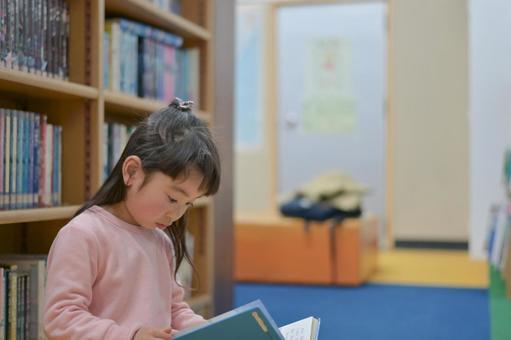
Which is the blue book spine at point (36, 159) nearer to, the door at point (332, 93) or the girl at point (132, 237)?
the girl at point (132, 237)

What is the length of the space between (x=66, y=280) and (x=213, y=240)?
1479 mm

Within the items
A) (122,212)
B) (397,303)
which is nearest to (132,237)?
(122,212)

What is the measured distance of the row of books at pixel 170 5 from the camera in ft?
7.66

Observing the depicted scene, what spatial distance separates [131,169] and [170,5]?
1.35 m

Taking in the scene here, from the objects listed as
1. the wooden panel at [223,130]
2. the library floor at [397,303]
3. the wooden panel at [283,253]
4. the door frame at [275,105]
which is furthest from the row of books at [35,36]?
the door frame at [275,105]

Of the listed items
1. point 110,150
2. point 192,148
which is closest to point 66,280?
point 192,148

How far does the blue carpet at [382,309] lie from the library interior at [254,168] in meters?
0.02

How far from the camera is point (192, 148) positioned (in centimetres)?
118

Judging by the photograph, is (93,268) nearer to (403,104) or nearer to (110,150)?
(110,150)

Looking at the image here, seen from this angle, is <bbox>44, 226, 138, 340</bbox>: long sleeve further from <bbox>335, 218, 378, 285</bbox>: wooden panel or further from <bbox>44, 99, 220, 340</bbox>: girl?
<bbox>335, 218, 378, 285</bbox>: wooden panel

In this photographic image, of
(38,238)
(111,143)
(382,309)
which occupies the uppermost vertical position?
(111,143)

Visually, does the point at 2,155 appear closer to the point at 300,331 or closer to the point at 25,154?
the point at 25,154

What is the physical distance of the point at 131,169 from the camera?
121 centimetres

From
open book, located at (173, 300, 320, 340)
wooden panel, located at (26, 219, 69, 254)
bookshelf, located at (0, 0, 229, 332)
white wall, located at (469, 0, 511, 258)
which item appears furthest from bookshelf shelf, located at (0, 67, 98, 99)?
white wall, located at (469, 0, 511, 258)
